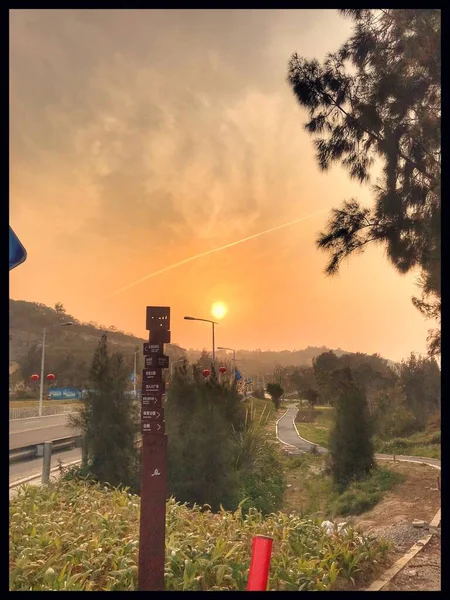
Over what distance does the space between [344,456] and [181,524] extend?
2.09 m

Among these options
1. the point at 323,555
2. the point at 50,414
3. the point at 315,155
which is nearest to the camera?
the point at 323,555

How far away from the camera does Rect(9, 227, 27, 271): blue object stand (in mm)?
4527

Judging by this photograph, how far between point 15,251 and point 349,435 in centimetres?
425

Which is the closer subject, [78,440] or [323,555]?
[323,555]

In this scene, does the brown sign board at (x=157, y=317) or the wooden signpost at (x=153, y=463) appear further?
the brown sign board at (x=157, y=317)

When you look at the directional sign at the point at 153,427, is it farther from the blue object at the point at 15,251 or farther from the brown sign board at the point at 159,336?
the blue object at the point at 15,251

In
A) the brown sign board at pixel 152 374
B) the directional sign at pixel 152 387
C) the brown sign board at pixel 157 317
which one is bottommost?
the directional sign at pixel 152 387

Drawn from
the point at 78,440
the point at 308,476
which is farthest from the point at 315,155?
the point at 78,440

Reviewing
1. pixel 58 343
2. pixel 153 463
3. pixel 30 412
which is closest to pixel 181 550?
pixel 153 463

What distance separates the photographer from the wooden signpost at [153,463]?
3986 mm

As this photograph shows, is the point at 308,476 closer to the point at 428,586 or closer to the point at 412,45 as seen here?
the point at 428,586

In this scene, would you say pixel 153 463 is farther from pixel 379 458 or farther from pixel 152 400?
pixel 379 458

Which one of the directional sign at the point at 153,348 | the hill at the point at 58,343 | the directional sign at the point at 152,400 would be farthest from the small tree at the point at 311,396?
the directional sign at the point at 153,348
